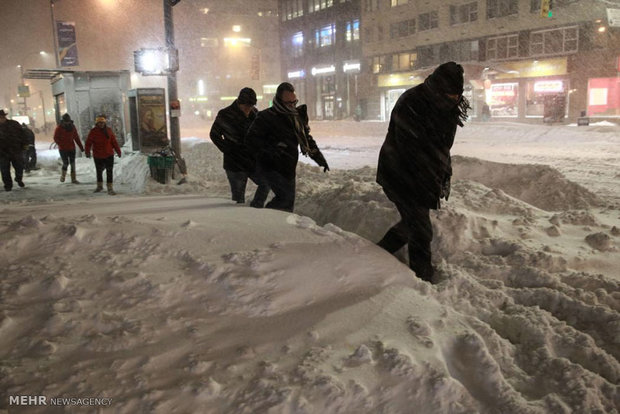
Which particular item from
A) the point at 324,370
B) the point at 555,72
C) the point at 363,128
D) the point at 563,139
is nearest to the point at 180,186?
the point at 324,370

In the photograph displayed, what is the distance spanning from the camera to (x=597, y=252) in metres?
4.97

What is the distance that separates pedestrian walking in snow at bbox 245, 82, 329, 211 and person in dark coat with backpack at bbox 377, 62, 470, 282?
5.02 feet

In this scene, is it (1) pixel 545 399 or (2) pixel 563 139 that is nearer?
(1) pixel 545 399

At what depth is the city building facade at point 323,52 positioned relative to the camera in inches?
Answer: 2089

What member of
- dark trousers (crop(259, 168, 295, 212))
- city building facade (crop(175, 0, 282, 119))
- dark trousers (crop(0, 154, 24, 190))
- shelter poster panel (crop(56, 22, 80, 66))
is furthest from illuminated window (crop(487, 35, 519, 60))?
city building facade (crop(175, 0, 282, 119))

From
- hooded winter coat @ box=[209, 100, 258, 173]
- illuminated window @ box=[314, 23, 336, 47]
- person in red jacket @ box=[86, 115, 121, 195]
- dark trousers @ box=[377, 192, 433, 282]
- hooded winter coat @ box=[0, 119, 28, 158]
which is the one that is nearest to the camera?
dark trousers @ box=[377, 192, 433, 282]

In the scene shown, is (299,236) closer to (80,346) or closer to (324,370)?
(324,370)

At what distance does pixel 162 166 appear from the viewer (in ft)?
37.9

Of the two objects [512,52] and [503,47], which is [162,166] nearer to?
[512,52]

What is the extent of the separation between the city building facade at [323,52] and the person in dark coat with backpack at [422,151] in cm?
4946

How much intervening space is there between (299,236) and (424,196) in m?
1.06

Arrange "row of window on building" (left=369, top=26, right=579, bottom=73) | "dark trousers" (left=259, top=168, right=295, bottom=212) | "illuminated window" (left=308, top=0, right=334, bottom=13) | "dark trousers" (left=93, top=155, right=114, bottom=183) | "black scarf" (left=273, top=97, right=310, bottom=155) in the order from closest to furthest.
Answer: "black scarf" (left=273, top=97, right=310, bottom=155), "dark trousers" (left=259, top=168, right=295, bottom=212), "dark trousers" (left=93, top=155, right=114, bottom=183), "row of window on building" (left=369, top=26, right=579, bottom=73), "illuminated window" (left=308, top=0, right=334, bottom=13)

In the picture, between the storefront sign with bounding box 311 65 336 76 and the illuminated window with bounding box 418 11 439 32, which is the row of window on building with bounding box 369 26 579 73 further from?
the storefront sign with bounding box 311 65 336 76

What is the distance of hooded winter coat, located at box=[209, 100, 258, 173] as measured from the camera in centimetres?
656
